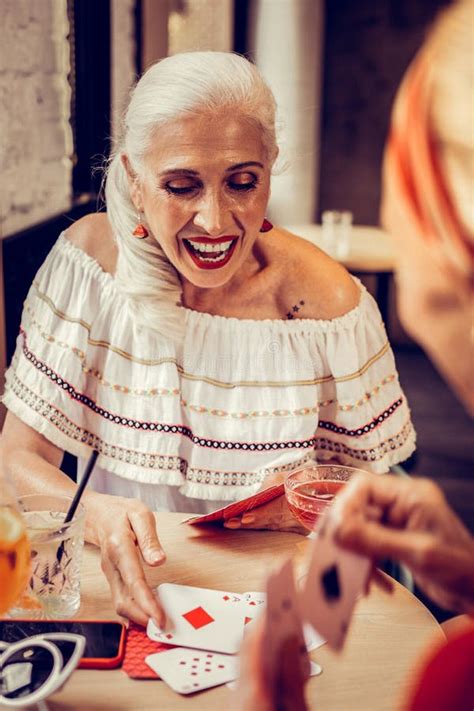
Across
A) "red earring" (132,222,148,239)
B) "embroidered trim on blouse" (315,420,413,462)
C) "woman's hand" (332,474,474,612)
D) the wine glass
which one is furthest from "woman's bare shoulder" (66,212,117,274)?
"woman's hand" (332,474,474,612)

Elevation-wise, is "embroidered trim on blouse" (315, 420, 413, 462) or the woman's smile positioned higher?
the woman's smile

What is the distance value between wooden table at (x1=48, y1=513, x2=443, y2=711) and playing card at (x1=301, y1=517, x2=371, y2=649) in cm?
11

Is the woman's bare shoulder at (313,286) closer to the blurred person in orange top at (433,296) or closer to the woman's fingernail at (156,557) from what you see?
the woman's fingernail at (156,557)

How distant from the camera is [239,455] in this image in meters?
1.95

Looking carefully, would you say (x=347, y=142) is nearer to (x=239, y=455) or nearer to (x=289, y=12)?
(x=289, y=12)

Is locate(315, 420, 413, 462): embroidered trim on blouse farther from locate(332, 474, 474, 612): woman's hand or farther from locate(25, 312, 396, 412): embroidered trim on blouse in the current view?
locate(332, 474, 474, 612): woman's hand

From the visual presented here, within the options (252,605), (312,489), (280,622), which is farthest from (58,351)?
(280,622)

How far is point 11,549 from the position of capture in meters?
1.01

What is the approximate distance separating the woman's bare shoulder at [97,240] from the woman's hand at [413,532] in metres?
1.36

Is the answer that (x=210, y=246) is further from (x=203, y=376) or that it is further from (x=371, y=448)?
(x=371, y=448)

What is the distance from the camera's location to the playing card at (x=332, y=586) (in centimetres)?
73

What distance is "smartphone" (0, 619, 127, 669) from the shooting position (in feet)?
3.59

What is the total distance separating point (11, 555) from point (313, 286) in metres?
1.16

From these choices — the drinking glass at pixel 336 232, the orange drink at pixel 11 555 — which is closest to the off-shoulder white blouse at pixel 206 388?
the orange drink at pixel 11 555
